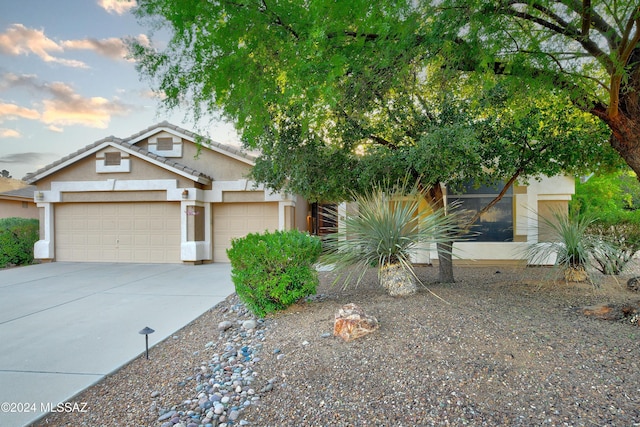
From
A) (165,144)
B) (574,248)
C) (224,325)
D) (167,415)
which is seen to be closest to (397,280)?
(224,325)

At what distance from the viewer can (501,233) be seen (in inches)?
424

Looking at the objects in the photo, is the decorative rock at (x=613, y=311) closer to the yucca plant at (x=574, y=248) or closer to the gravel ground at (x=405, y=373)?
the gravel ground at (x=405, y=373)

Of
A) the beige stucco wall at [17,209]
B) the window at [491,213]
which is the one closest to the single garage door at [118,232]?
the beige stucco wall at [17,209]

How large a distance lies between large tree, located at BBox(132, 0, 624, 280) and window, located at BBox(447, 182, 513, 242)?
400 centimetres

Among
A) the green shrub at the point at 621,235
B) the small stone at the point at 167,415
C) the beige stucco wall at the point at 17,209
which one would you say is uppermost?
the beige stucco wall at the point at 17,209

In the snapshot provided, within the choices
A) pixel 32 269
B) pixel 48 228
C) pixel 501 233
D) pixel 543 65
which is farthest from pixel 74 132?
pixel 501 233

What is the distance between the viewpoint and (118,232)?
1253cm

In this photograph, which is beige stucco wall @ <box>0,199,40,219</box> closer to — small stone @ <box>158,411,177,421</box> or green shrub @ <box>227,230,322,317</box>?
green shrub @ <box>227,230,322,317</box>

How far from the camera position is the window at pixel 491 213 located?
420 inches

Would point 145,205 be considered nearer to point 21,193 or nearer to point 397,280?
point 397,280

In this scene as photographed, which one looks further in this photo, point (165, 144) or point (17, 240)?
point (165, 144)

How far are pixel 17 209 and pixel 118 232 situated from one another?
11.3 m

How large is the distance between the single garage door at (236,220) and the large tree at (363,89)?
5642mm

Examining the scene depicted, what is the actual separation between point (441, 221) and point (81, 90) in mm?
10441
